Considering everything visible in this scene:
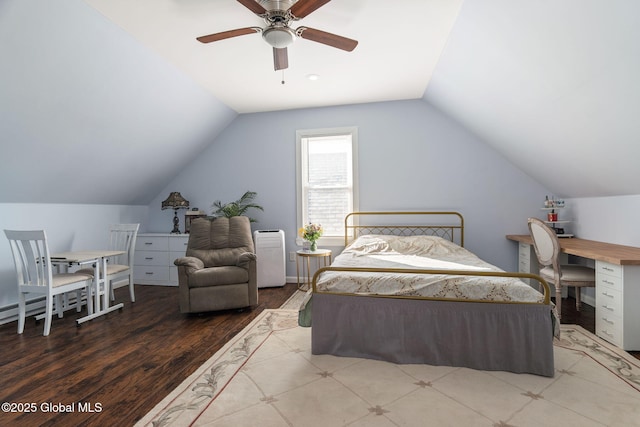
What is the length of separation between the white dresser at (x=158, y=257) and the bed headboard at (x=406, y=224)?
2.57 m

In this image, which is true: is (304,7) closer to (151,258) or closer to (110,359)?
(110,359)

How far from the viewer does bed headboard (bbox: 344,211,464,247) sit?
15.4ft

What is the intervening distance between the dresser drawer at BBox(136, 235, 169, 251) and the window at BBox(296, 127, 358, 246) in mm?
2094

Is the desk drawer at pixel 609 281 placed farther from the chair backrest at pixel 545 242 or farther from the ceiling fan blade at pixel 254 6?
the ceiling fan blade at pixel 254 6

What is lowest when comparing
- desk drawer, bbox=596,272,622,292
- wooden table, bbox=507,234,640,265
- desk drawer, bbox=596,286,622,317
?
desk drawer, bbox=596,286,622,317

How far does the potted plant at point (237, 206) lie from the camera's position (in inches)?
201

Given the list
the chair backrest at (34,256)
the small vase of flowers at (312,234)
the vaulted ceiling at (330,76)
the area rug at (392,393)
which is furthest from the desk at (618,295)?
the chair backrest at (34,256)

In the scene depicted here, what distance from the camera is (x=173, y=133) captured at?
15.0ft

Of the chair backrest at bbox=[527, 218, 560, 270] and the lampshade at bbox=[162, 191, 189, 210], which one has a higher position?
the lampshade at bbox=[162, 191, 189, 210]

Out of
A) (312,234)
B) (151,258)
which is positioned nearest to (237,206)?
(312,234)

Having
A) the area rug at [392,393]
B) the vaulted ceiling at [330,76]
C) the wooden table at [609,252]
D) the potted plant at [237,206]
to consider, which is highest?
the vaulted ceiling at [330,76]

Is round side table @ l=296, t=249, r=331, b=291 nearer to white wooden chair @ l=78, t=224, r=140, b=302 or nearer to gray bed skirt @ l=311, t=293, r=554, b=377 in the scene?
gray bed skirt @ l=311, t=293, r=554, b=377

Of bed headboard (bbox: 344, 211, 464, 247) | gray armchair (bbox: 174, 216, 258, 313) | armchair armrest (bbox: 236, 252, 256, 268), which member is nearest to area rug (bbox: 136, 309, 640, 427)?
gray armchair (bbox: 174, 216, 258, 313)

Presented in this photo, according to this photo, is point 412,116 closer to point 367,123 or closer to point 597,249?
point 367,123
